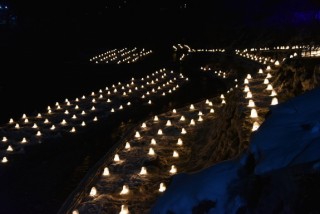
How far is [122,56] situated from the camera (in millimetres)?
28156

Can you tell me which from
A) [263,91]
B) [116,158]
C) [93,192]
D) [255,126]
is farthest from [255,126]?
[116,158]

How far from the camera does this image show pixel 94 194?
703 centimetres

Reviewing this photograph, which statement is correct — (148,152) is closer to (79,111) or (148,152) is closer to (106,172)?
(106,172)

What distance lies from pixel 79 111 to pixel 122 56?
1531 cm

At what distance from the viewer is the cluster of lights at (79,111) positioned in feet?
35.5

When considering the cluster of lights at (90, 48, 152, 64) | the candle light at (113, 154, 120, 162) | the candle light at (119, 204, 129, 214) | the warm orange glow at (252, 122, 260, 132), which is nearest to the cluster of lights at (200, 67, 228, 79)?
the cluster of lights at (90, 48, 152, 64)

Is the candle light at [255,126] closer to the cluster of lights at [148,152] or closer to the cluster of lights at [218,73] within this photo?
the cluster of lights at [148,152]

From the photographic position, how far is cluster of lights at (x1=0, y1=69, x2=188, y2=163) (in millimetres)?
10812

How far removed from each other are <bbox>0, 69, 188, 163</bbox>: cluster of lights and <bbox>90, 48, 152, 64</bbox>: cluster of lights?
806 cm

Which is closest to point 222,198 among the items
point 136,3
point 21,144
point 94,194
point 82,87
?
point 94,194

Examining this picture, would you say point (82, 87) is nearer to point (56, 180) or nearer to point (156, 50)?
point (56, 180)

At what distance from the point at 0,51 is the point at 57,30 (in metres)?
7.55

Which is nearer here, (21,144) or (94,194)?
(94,194)

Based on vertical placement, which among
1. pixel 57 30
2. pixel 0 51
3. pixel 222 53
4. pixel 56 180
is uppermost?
pixel 57 30
